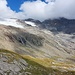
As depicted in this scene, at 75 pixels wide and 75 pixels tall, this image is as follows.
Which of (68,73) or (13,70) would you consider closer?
(13,70)

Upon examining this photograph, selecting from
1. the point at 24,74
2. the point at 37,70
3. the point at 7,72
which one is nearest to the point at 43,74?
the point at 37,70

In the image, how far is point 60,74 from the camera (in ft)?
541

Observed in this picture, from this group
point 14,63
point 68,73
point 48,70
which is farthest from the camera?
point 68,73

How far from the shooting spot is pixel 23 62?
499 ft

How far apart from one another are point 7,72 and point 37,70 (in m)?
23.2

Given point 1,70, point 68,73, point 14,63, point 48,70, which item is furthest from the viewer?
point 68,73

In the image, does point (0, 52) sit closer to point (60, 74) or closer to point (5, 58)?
point (5, 58)

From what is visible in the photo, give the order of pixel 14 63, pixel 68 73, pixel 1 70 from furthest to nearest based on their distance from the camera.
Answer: pixel 68 73
pixel 14 63
pixel 1 70

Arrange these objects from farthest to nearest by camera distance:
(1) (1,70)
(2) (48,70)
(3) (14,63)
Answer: (2) (48,70)
(3) (14,63)
(1) (1,70)

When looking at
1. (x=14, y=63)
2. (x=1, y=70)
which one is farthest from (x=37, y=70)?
(x=1, y=70)

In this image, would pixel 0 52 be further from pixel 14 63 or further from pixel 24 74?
pixel 24 74

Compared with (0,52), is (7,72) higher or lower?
lower

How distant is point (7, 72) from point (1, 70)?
3.89 metres

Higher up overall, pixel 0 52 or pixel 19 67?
pixel 0 52
